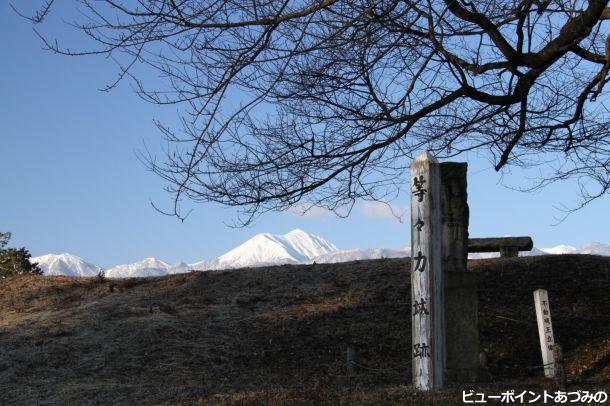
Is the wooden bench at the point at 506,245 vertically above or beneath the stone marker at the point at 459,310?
above

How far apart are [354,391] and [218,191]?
3226 millimetres

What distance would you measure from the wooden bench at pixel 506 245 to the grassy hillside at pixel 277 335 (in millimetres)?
499

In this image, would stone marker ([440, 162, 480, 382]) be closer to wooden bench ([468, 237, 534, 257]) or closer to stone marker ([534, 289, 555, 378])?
stone marker ([534, 289, 555, 378])

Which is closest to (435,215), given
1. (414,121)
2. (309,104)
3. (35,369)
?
(414,121)

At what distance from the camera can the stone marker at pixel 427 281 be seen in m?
8.27

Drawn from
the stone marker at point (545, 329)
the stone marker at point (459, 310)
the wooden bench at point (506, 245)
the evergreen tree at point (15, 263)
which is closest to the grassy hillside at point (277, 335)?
the stone marker at point (545, 329)

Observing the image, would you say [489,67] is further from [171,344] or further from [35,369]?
[35,369]

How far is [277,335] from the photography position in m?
12.5

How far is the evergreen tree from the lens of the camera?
25.1m

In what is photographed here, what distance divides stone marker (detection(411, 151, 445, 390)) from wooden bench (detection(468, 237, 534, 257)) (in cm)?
704

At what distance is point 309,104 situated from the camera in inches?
398

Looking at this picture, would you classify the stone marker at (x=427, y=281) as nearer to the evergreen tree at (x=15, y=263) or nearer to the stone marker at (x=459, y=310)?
the stone marker at (x=459, y=310)

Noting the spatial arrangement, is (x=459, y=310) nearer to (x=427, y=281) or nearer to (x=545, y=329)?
(x=545, y=329)

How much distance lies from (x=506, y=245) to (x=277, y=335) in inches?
224
